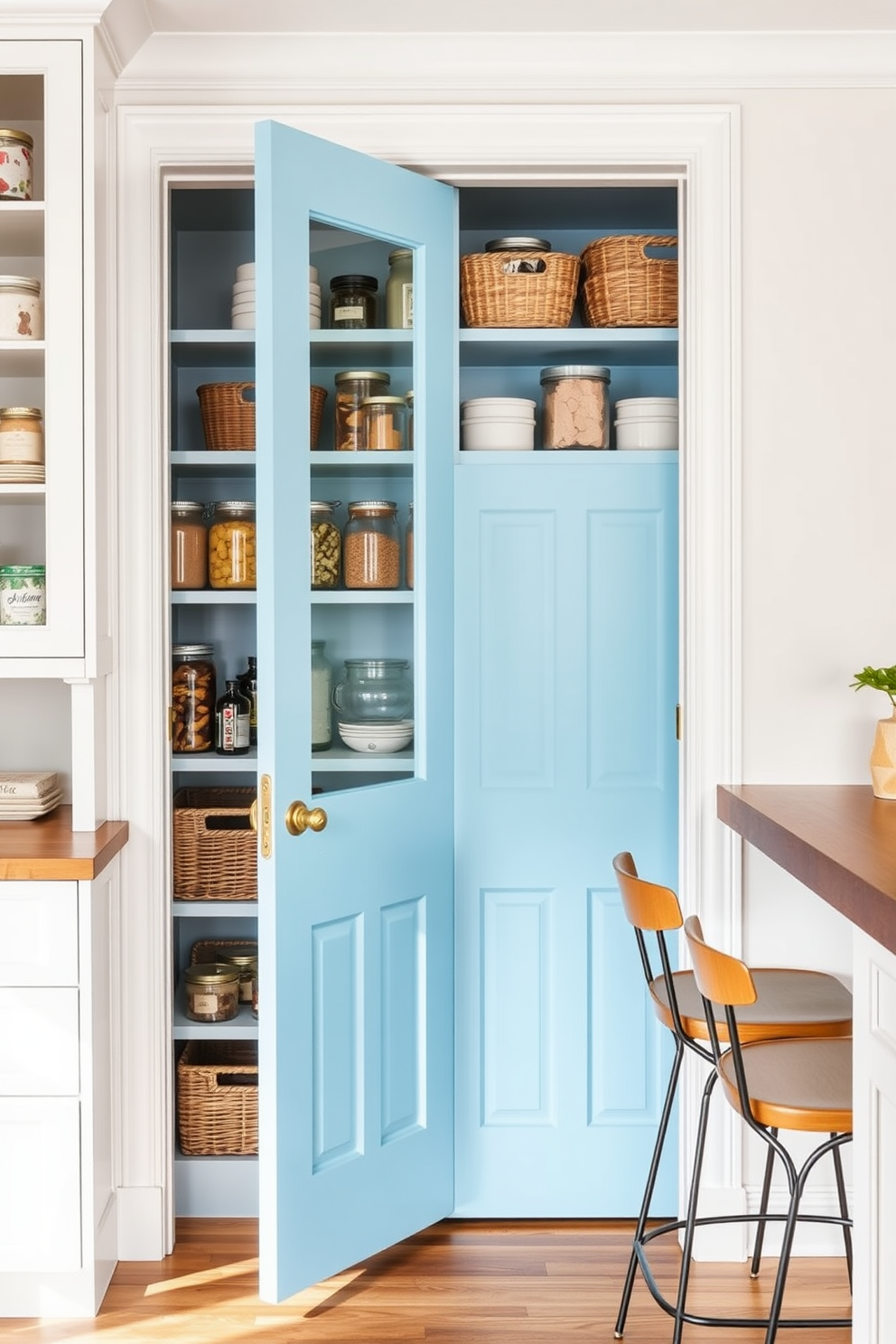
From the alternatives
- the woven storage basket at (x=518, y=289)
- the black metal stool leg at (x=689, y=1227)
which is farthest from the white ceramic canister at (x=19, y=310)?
the black metal stool leg at (x=689, y=1227)

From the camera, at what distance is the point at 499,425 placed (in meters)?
2.65

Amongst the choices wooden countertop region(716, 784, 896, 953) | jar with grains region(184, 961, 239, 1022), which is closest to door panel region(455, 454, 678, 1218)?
wooden countertop region(716, 784, 896, 953)

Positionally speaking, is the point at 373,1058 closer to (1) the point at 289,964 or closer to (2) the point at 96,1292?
(1) the point at 289,964

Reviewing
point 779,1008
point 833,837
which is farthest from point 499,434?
point 779,1008

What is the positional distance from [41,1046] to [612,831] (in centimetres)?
127

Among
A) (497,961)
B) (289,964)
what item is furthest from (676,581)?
(289,964)

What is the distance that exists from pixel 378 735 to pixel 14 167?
1.37 meters

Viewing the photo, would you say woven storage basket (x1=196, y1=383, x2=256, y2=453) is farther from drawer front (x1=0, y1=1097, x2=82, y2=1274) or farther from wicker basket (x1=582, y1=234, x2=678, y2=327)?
drawer front (x1=0, y1=1097, x2=82, y2=1274)

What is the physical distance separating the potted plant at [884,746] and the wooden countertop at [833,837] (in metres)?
0.03

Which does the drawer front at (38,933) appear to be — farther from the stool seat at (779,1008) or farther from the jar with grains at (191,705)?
the stool seat at (779,1008)

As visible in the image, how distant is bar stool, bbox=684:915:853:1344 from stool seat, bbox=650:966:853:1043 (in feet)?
0.33

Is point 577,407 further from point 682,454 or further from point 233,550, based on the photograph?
point 233,550

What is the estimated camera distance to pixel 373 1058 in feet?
7.82

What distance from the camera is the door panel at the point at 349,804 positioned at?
7.00 ft
